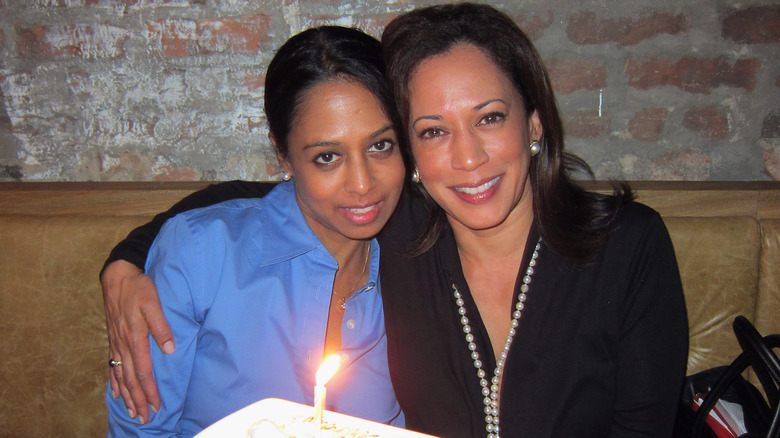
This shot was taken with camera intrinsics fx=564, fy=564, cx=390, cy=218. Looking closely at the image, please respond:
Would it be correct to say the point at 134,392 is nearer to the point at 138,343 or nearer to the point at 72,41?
the point at 138,343

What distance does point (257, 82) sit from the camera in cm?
179

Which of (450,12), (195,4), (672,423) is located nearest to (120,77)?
(195,4)

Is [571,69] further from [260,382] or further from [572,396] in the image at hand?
[260,382]

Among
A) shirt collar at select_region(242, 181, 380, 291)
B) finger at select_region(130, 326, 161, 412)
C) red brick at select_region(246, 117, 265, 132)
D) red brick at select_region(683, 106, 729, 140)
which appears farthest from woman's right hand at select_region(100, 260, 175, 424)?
red brick at select_region(683, 106, 729, 140)

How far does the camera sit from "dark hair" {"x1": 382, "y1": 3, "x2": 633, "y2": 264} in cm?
Result: 119

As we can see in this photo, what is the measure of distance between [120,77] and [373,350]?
3.99 ft

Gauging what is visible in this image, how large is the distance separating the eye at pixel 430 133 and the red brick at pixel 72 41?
3.72 ft

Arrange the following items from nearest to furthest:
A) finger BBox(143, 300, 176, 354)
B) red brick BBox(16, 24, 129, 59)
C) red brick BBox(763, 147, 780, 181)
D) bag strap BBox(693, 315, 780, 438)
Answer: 1. bag strap BBox(693, 315, 780, 438)
2. finger BBox(143, 300, 176, 354)
3. red brick BBox(763, 147, 780, 181)
4. red brick BBox(16, 24, 129, 59)

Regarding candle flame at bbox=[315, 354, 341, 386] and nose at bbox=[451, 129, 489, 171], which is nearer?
candle flame at bbox=[315, 354, 341, 386]

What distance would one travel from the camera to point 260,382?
1210 millimetres

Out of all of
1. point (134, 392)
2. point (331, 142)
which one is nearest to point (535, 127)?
point (331, 142)

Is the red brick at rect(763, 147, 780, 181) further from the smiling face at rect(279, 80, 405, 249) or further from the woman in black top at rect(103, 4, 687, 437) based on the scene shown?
the smiling face at rect(279, 80, 405, 249)

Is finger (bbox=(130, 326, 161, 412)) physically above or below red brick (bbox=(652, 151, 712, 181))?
below

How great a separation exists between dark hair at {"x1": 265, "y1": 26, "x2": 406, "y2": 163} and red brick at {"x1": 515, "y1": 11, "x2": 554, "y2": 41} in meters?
0.61
